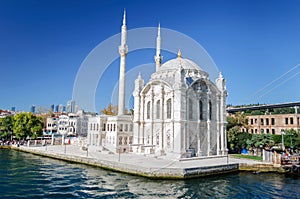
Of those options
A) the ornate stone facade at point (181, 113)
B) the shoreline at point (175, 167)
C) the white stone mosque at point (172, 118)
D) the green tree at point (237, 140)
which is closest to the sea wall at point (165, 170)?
the shoreline at point (175, 167)

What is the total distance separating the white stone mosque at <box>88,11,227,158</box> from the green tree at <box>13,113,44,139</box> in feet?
65.8

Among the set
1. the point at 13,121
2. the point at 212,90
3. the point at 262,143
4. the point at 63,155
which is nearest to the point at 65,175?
the point at 63,155

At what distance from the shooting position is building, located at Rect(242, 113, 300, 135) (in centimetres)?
4669

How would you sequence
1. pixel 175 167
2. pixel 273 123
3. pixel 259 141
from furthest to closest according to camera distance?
pixel 273 123
pixel 259 141
pixel 175 167

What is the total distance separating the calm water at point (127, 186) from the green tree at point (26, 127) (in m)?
28.9

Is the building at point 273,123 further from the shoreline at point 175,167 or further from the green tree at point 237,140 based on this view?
the shoreline at point 175,167

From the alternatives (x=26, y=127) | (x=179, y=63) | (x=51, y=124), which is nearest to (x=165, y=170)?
(x=179, y=63)

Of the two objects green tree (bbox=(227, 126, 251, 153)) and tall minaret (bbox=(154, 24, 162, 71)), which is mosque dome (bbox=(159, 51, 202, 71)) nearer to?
tall minaret (bbox=(154, 24, 162, 71))

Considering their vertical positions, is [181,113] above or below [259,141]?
above

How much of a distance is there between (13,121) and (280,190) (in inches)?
2197

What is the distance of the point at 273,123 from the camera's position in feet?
167

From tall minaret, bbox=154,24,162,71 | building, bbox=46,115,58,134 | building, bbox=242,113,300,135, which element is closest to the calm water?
tall minaret, bbox=154,24,162,71

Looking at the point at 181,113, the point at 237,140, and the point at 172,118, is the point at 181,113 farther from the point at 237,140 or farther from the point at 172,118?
the point at 237,140

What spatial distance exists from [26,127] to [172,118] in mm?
37221
